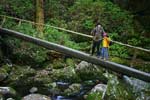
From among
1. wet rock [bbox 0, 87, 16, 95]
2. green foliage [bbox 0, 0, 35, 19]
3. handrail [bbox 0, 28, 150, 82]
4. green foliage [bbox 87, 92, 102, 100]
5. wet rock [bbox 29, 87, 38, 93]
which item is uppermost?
green foliage [bbox 0, 0, 35, 19]

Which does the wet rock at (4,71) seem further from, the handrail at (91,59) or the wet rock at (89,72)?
the wet rock at (89,72)

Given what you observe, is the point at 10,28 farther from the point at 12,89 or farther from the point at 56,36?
the point at 12,89

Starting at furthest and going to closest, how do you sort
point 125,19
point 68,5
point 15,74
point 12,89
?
point 68,5, point 125,19, point 15,74, point 12,89

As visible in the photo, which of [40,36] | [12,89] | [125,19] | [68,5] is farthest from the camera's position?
[68,5]

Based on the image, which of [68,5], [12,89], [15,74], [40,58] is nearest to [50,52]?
[40,58]

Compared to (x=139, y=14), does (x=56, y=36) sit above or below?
below

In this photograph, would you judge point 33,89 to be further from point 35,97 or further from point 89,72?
point 89,72

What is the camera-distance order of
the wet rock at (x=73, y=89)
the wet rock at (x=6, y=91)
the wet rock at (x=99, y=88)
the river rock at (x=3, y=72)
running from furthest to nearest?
the river rock at (x=3, y=72) → the wet rock at (x=73, y=89) → the wet rock at (x=6, y=91) → the wet rock at (x=99, y=88)

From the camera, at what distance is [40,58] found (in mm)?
17281

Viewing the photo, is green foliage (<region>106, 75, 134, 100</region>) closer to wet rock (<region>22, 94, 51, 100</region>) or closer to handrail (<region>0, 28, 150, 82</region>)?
handrail (<region>0, 28, 150, 82</region>)

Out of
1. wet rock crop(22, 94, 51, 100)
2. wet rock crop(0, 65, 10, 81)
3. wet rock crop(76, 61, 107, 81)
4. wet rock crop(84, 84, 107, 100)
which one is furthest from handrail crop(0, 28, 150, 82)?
wet rock crop(22, 94, 51, 100)

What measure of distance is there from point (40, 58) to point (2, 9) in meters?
4.82

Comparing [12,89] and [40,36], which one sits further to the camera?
[40,36]

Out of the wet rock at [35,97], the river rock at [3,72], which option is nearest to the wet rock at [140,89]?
the wet rock at [35,97]
